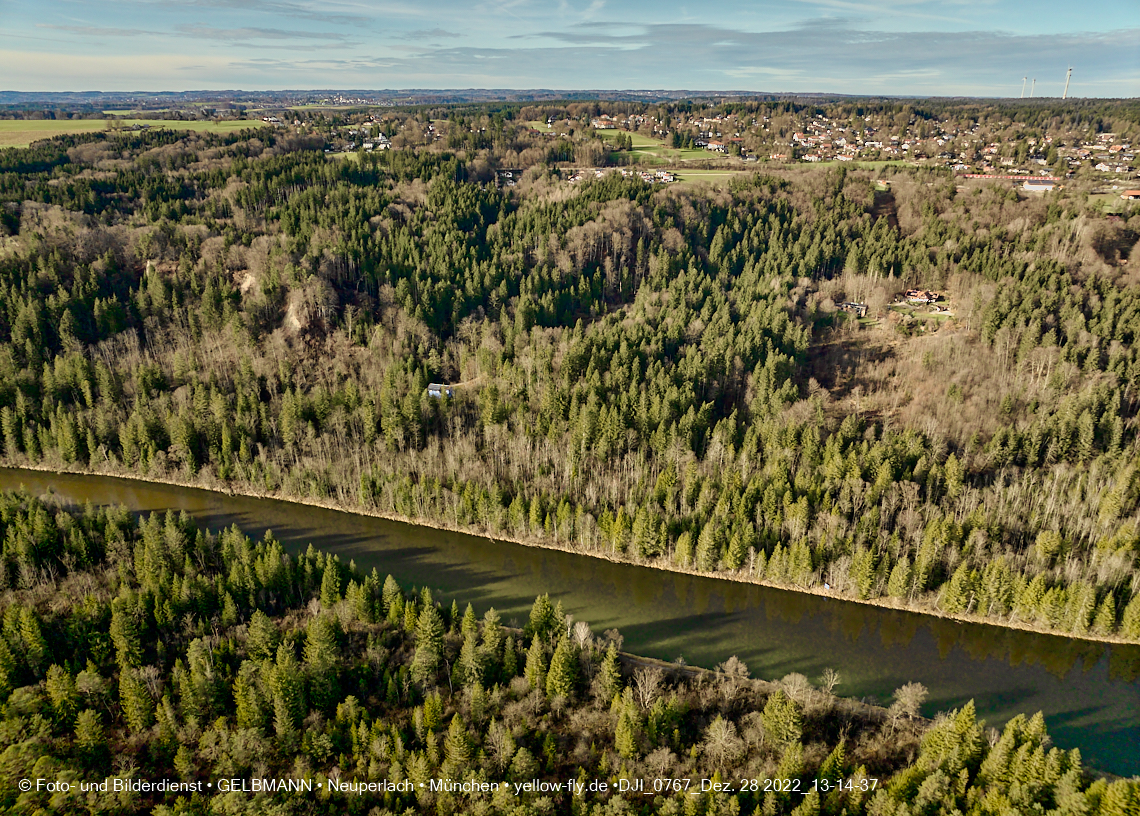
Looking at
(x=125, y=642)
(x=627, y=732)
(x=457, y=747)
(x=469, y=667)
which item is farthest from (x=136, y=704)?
(x=627, y=732)

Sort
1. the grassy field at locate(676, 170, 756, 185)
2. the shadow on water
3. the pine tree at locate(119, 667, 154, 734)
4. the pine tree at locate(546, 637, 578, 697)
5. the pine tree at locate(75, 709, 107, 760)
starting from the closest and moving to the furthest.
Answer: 1. the pine tree at locate(75, 709, 107, 760)
2. the pine tree at locate(119, 667, 154, 734)
3. the pine tree at locate(546, 637, 578, 697)
4. the shadow on water
5. the grassy field at locate(676, 170, 756, 185)

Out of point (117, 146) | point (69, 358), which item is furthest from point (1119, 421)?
point (117, 146)

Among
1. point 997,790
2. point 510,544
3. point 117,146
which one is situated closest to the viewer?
point 997,790

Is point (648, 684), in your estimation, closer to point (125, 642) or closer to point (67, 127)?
point (125, 642)

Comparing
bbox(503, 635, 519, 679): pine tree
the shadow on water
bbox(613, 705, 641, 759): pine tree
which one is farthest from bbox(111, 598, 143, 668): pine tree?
bbox(613, 705, 641, 759): pine tree

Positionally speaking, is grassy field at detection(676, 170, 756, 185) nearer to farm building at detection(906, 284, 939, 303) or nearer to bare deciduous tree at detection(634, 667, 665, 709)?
farm building at detection(906, 284, 939, 303)

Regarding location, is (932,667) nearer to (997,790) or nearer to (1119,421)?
(997,790)

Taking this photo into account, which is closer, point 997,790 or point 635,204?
point 997,790

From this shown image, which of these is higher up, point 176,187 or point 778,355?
point 176,187
